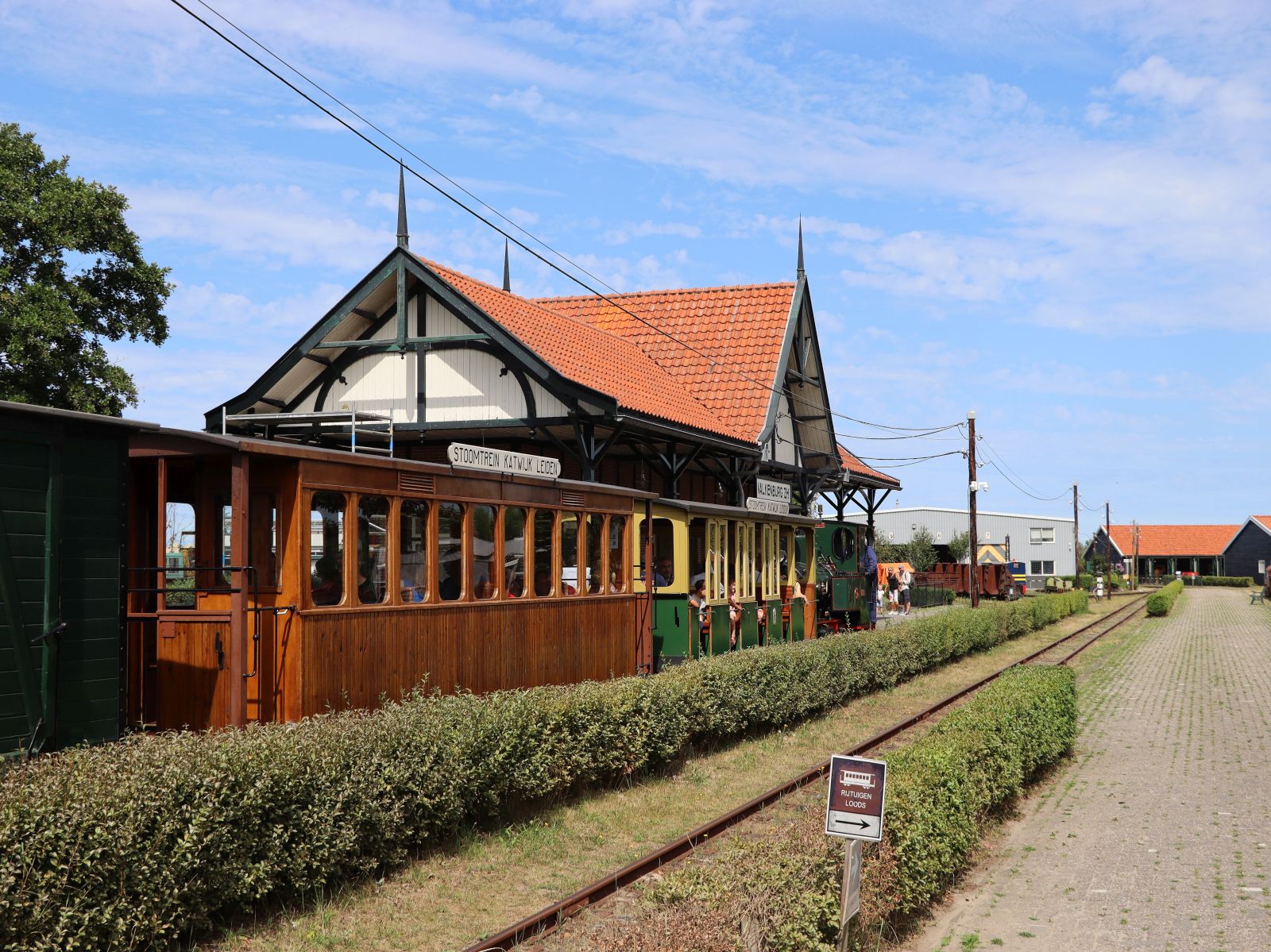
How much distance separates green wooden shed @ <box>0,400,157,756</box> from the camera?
7.60m

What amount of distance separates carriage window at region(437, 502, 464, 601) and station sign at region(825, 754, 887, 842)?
17.1 feet

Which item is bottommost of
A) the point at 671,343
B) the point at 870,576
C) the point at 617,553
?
the point at 870,576

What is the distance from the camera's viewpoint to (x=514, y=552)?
42.0 feet

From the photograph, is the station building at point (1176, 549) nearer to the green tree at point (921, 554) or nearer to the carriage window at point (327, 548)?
the green tree at point (921, 554)

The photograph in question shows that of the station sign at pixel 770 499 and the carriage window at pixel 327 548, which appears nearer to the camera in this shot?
the carriage window at pixel 327 548

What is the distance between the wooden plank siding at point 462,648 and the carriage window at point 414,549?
184 mm

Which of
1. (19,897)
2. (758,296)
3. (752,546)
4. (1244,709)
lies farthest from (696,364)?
(19,897)

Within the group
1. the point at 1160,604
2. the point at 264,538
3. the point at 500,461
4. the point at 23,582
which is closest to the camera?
the point at 23,582

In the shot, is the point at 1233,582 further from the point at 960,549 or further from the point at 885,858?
the point at 885,858

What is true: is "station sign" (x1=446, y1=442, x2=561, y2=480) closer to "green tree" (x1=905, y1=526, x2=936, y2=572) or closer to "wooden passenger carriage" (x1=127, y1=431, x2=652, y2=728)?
"wooden passenger carriage" (x1=127, y1=431, x2=652, y2=728)

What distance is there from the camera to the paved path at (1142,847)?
8.10 m

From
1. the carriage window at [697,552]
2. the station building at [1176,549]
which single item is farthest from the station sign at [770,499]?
the station building at [1176,549]

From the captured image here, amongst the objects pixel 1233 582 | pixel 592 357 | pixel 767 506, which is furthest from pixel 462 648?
pixel 1233 582

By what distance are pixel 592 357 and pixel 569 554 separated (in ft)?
32.9
